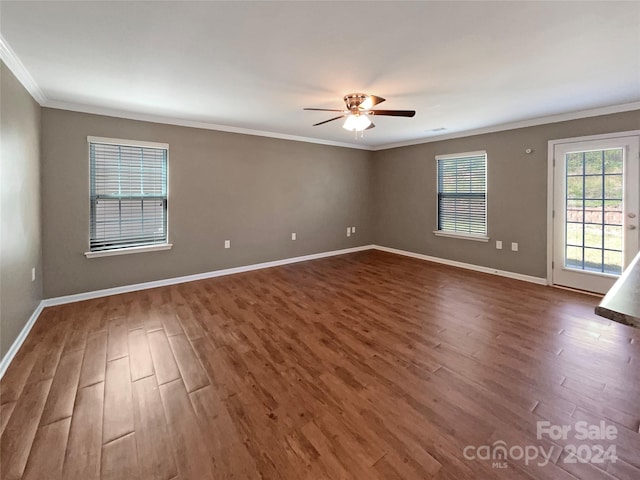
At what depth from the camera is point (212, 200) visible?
14.9 ft

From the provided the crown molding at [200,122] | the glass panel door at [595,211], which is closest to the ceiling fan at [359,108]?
the crown molding at [200,122]

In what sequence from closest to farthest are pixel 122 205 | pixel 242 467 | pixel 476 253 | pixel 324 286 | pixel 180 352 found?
1. pixel 242 467
2. pixel 180 352
3. pixel 122 205
4. pixel 324 286
5. pixel 476 253

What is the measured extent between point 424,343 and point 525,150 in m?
3.51

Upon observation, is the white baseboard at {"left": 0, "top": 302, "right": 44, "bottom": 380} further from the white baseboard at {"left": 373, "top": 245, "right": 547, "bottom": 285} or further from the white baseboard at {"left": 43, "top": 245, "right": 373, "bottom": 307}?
the white baseboard at {"left": 373, "top": 245, "right": 547, "bottom": 285}

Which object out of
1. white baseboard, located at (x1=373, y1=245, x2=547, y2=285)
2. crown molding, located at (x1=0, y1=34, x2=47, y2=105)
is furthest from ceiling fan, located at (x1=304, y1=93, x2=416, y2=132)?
white baseboard, located at (x1=373, y1=245, x2=547, y2=285)

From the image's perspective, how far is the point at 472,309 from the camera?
330cm

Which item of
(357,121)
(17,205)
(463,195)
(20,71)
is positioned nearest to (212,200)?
(17,205)

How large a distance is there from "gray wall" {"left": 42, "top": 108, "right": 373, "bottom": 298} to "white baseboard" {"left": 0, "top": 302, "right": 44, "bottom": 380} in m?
0.39

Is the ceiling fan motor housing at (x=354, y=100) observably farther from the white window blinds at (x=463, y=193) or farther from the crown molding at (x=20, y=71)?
the white window blinds at (x=463, y=193)

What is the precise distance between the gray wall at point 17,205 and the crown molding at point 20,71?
2.1 inches

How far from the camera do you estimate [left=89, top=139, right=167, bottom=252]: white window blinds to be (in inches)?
145

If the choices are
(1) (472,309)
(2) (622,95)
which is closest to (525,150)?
(2) (622,95)

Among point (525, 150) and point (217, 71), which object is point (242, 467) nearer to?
point (217, 71)

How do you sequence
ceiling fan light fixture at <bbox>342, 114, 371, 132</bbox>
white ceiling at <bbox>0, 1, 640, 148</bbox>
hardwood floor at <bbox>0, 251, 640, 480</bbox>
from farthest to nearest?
ceiling fan light fixture at <bbox>342, 114, 371, 132</bbox>, white ceiling at <bbox>0, 1, 640, 148</bbox>, hardwood floor at <bbox>0, 251, 640, 480</bbox>
